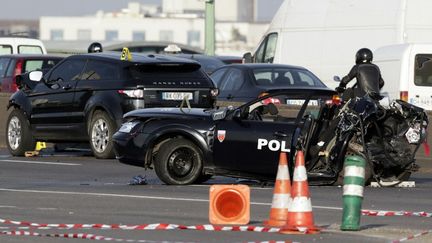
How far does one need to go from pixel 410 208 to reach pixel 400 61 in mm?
13609

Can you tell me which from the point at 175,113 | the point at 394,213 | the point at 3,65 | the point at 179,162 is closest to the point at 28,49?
the point at 3,65

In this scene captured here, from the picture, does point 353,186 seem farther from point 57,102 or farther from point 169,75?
point 57,102

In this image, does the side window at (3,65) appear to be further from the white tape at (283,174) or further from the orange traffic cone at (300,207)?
the orange traffic cone at (300,207)

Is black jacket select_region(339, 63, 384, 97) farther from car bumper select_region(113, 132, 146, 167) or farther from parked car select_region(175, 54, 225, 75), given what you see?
parked car select_region(175, 54, 225, 75)

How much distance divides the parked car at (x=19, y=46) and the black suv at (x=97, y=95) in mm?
16650

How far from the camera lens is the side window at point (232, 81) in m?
26.2

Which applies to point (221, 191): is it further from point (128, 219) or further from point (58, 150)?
point (58, 150)

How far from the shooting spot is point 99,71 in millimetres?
22531

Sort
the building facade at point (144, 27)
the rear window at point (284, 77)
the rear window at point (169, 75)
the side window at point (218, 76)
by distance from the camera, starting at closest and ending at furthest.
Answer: the rear window at point (169, 75)
the rear window at point (284, 77)
the side window at point (218, 76)
the building facade at point (144, 27)

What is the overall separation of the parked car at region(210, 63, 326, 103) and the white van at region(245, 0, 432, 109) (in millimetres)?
6749

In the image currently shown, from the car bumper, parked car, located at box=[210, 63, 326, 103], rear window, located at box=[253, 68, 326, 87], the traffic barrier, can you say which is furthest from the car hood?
rear window, located at box=[253, 68, 326, 87]

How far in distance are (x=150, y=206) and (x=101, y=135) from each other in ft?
24.5

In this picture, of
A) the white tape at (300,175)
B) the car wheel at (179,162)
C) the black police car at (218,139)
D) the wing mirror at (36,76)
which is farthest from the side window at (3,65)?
the white tape at (300,175)

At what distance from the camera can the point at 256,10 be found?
18800 cm
